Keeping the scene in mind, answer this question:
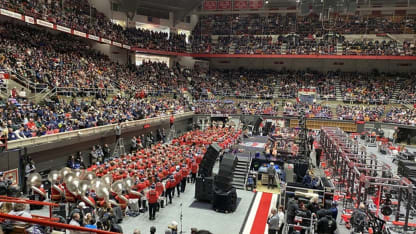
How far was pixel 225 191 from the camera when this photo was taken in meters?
13.4

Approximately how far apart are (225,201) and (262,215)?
5.81 ft

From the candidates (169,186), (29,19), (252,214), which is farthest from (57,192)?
(29,19)

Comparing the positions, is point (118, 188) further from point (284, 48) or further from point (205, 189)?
point (284, 48)

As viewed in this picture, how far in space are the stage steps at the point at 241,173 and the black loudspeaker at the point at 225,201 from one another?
364cm

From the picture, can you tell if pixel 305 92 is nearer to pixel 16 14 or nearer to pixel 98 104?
pixel 98 104

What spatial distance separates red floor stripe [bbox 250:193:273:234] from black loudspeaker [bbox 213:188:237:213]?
122cm

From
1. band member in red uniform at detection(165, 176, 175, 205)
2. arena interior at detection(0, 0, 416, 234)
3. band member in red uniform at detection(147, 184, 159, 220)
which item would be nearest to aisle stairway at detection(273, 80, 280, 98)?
arena interior at detection(0, 0, 416, 234)

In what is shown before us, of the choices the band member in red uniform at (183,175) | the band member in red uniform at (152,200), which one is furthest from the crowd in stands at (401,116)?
the band member in red uniform at (152,200)

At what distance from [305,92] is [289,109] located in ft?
19.5

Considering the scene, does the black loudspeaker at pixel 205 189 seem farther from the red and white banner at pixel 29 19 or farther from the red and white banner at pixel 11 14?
the red and white banner at pixel 29 19

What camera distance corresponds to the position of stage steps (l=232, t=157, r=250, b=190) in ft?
56.5

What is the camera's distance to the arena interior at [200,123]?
11406 mm

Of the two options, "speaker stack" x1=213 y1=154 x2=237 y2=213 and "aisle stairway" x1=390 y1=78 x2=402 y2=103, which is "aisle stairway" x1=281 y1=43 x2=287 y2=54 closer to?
"aisle stairway" x1=390 y1=78 x2=402 y2=103

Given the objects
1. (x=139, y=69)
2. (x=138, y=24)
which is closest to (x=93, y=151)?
(x=139, y=69)
